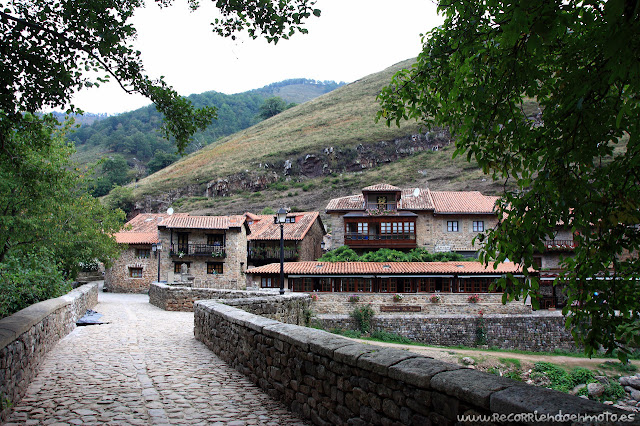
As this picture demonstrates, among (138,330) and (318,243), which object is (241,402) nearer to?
(138,330)

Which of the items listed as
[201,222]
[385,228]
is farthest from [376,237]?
[201,222]

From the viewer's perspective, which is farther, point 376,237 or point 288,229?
point 288,229

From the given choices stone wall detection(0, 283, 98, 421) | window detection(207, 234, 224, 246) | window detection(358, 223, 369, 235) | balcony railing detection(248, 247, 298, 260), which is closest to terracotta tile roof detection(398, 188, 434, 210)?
window detection(358, 223, 369, 235)

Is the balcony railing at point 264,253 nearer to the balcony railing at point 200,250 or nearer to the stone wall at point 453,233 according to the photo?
the balcony railing at point 200,250

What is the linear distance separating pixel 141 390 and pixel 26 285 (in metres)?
5.86

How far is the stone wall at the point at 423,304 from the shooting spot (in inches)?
1169

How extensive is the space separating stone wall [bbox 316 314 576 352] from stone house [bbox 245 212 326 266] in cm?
1119

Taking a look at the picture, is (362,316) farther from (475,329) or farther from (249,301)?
(249,301)

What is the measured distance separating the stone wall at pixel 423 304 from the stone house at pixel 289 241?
32.2 ft

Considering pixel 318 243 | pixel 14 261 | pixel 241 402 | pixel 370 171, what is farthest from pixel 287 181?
pixel 241 402

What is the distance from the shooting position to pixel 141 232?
42.4 metres

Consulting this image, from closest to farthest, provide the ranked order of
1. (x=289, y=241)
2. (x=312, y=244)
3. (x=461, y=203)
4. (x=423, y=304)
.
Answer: (x=423, y=304) → (x=289, y=241) → (x=461, y=203) → (x=312, y=244)

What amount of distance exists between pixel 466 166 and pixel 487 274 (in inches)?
1714

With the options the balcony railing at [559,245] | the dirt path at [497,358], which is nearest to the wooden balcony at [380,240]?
the balcony railing at [559,245]
